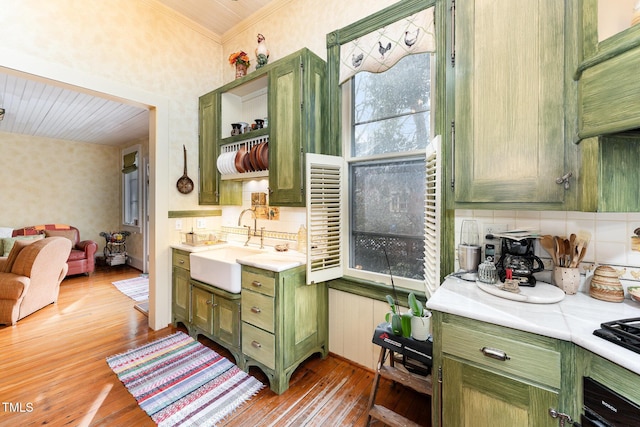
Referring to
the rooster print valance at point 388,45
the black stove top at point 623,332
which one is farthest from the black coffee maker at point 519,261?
the rooster print valance at point 388,45

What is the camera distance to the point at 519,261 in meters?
1.42

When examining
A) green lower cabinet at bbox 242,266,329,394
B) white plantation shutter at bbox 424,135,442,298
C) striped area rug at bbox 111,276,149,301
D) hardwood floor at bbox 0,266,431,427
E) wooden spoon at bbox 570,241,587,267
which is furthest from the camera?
striped area rug at bbox 111,276,149,301

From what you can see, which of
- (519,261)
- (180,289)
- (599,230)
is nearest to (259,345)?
(180,289)

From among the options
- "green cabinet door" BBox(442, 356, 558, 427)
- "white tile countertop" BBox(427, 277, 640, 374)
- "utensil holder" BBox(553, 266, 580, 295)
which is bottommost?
"green cabinet door" BBox(442, 356, 558, 427)

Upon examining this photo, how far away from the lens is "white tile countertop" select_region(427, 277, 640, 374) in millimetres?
869

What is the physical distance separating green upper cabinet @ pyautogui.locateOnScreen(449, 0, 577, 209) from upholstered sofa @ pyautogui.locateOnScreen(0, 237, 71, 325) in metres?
4.47

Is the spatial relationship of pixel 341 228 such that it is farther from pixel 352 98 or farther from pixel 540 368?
pixel 540 368

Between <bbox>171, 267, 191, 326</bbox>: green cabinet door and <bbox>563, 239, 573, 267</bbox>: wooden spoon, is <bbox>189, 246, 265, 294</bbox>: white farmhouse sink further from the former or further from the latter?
<bbox>563, 239, 573, 267</bbox>: wooden spoon

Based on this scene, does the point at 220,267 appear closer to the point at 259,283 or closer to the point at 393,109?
the point at 259,283

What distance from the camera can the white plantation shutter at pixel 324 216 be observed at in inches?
77.6

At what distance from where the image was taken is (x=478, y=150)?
1.40 m

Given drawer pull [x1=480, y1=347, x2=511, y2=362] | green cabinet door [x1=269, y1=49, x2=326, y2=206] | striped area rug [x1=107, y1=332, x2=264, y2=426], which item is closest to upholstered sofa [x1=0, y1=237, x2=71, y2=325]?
striped area rug [x1=107, y1=332, x2=264, y2=426]

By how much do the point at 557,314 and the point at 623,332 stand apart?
22 cm

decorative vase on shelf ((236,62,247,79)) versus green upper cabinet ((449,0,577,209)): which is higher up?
decorative vase on shelf ((236,62,247,79))
